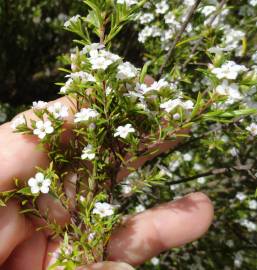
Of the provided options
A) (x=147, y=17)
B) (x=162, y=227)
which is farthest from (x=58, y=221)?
(x=147, y=17)

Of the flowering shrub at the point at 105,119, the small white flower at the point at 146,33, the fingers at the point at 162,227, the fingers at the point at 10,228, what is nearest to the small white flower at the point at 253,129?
the flowering shrub at the point at 105,119

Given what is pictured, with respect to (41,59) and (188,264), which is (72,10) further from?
(188,264)

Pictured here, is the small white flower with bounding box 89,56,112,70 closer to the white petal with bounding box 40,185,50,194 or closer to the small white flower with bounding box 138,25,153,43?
the white petal with bounding box 40,185,50,194

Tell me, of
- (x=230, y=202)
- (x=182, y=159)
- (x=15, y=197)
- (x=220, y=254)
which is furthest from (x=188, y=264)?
A: (x=15, y=197)

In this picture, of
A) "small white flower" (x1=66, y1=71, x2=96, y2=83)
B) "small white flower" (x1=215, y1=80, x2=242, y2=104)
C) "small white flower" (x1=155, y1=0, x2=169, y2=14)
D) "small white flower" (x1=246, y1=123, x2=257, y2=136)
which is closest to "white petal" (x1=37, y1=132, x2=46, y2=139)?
"small white flower" (x1=66, y1=71, x2=96, y2=83)

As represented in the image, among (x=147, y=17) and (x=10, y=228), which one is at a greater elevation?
(x=147, y=17)

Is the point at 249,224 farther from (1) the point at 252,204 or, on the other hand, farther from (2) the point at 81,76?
(2) the point at 81,76
